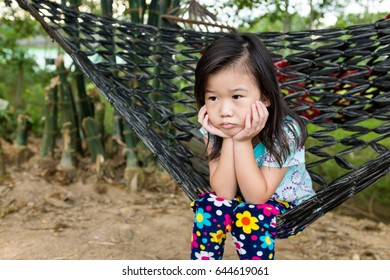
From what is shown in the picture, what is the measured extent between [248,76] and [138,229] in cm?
134

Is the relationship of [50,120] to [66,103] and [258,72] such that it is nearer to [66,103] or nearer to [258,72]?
[66,103]

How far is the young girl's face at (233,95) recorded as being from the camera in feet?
4.09

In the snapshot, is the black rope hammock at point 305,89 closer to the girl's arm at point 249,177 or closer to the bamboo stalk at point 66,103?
the girl's arm at point 249,177

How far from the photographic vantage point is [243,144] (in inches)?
50.3

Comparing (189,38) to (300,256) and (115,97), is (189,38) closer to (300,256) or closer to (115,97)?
(115,97)

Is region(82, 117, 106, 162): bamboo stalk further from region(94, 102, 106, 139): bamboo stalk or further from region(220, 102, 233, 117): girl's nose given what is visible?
region(220, 102, 233, 117): girl's nose

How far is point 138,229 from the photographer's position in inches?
94.4

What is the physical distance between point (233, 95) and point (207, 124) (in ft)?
0.34

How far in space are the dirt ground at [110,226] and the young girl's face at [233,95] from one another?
3.13 ft

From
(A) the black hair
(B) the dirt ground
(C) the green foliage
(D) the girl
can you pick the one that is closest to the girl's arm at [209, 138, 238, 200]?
(D) the girl

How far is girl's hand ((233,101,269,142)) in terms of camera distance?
1.23m

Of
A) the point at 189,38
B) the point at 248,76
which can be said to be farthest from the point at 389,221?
the point at 248,76

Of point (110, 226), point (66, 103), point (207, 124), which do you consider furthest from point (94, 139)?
point (207, 124)

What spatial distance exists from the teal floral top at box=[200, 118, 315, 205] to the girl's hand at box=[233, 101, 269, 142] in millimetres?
112
